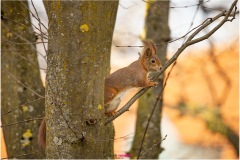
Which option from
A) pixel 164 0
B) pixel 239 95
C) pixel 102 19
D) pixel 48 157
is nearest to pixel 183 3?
pixel 164 0

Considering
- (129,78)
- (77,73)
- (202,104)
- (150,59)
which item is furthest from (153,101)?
(202,104)

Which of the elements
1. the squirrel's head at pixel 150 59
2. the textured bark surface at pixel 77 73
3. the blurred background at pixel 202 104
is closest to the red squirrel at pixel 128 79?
the squirrel's head at pixel 150 59

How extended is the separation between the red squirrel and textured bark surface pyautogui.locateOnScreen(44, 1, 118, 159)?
623 millimetres

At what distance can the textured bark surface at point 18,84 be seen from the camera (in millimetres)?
3701

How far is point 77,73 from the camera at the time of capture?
2.28 m

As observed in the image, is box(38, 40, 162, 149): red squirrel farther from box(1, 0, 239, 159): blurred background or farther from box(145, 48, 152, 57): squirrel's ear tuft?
box(1, 0, 239, 159): blurred background

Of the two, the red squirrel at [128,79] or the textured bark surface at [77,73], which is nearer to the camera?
the textured bark surface at [77,73]

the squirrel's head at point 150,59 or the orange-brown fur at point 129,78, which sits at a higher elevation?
the squirrel's head at point 150,59

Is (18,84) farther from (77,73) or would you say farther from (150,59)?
(77,73)

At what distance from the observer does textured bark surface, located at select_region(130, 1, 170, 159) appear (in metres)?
4.52

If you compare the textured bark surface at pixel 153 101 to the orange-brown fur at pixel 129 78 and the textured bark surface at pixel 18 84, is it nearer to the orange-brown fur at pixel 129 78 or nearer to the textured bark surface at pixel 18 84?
the orange-brown fur at pixel 129 78

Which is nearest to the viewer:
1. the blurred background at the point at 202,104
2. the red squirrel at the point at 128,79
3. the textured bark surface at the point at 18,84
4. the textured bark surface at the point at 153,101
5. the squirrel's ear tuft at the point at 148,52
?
the red squirrel at the point at 128,79

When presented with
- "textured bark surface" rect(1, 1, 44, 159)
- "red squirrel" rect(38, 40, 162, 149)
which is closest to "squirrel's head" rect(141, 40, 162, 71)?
"red squirrel" rect(38, 40, 162, 149)

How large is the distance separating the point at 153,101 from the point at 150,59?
2.92ft
